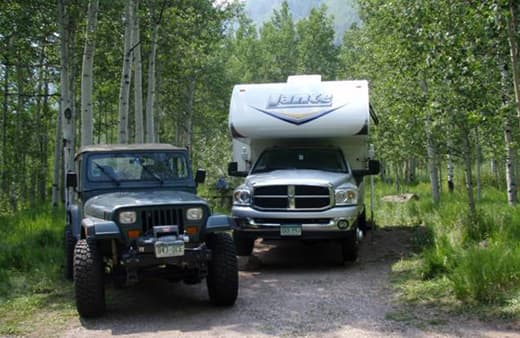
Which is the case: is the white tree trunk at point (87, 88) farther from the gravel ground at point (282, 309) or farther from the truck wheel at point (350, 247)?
the truck wheel at point (350, 247)

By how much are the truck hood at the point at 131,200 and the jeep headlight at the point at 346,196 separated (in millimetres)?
2878

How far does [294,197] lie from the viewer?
9320 millimetres

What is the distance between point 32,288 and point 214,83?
23.4 m

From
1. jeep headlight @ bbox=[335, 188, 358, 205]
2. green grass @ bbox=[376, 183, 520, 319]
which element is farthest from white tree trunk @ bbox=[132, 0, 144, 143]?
green grass @ bbox=[376, 183, 520, 319]

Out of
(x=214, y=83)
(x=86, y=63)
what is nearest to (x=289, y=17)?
(x=214, y=83)

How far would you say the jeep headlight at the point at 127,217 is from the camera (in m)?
6.43

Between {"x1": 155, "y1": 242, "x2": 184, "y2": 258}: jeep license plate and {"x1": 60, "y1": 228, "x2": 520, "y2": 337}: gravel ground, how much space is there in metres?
0.78

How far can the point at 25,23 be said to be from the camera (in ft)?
49.9

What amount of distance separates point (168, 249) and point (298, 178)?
3688 mm

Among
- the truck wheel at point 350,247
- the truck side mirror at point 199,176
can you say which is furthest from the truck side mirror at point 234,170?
the truck side mirror at point 199,176

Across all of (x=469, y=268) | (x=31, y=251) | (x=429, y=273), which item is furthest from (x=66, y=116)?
(x=469, y=268)

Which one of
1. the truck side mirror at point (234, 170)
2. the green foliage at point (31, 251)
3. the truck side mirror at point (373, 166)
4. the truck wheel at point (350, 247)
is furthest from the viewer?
the truck side mirror at point (234, 170)

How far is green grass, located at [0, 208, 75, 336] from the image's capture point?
662cm

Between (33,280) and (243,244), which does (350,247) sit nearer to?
(243,244)
